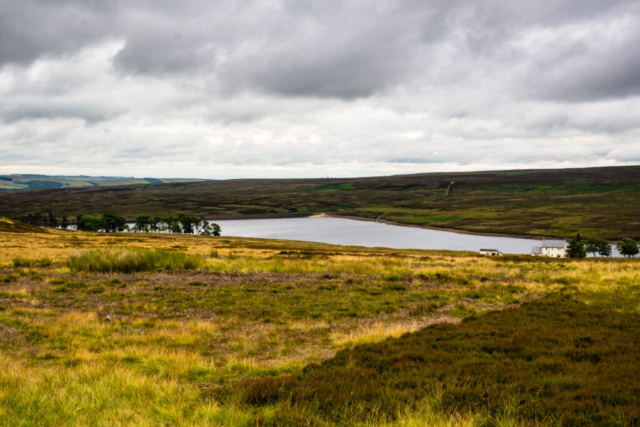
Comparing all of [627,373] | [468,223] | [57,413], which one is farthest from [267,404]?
[468,223]

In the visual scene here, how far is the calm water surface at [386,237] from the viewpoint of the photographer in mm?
126900

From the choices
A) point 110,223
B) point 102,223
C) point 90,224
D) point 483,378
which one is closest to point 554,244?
point 483,378

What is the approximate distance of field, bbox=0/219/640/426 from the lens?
645 cm

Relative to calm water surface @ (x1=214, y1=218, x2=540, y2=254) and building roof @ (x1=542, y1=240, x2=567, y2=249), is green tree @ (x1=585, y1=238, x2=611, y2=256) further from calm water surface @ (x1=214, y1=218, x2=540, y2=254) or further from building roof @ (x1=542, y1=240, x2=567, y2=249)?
calm water surface @ (x1=214, y1=218, x2=540, y2=254)

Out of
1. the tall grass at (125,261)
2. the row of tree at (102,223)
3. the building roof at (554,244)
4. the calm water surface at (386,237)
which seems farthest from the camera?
the row of tree at (102,223)

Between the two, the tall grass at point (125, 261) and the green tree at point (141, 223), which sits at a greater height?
the tall grass at point (125, 261)

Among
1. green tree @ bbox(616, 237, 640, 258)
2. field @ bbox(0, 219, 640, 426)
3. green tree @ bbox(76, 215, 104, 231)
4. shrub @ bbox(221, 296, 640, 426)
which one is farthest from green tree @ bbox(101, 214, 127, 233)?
shrub @ bbox(221, 296, 640, 426)

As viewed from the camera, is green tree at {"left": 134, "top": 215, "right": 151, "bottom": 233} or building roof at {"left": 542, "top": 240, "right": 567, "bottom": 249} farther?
green tree at {"left": 134, "top": 215, "right": 151, "bottom": 233}

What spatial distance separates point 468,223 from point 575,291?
171 metres

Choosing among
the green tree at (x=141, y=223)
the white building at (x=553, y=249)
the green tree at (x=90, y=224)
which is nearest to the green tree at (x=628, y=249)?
the white building at (x=553, y=249)

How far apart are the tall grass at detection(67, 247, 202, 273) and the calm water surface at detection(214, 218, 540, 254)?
311ft

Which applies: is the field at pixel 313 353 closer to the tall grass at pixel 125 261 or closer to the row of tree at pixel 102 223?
the tall grass at pixel 125 261

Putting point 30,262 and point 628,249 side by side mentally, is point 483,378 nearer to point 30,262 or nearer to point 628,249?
point 30,262

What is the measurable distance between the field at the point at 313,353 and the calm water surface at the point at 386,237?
10150 centimetres
